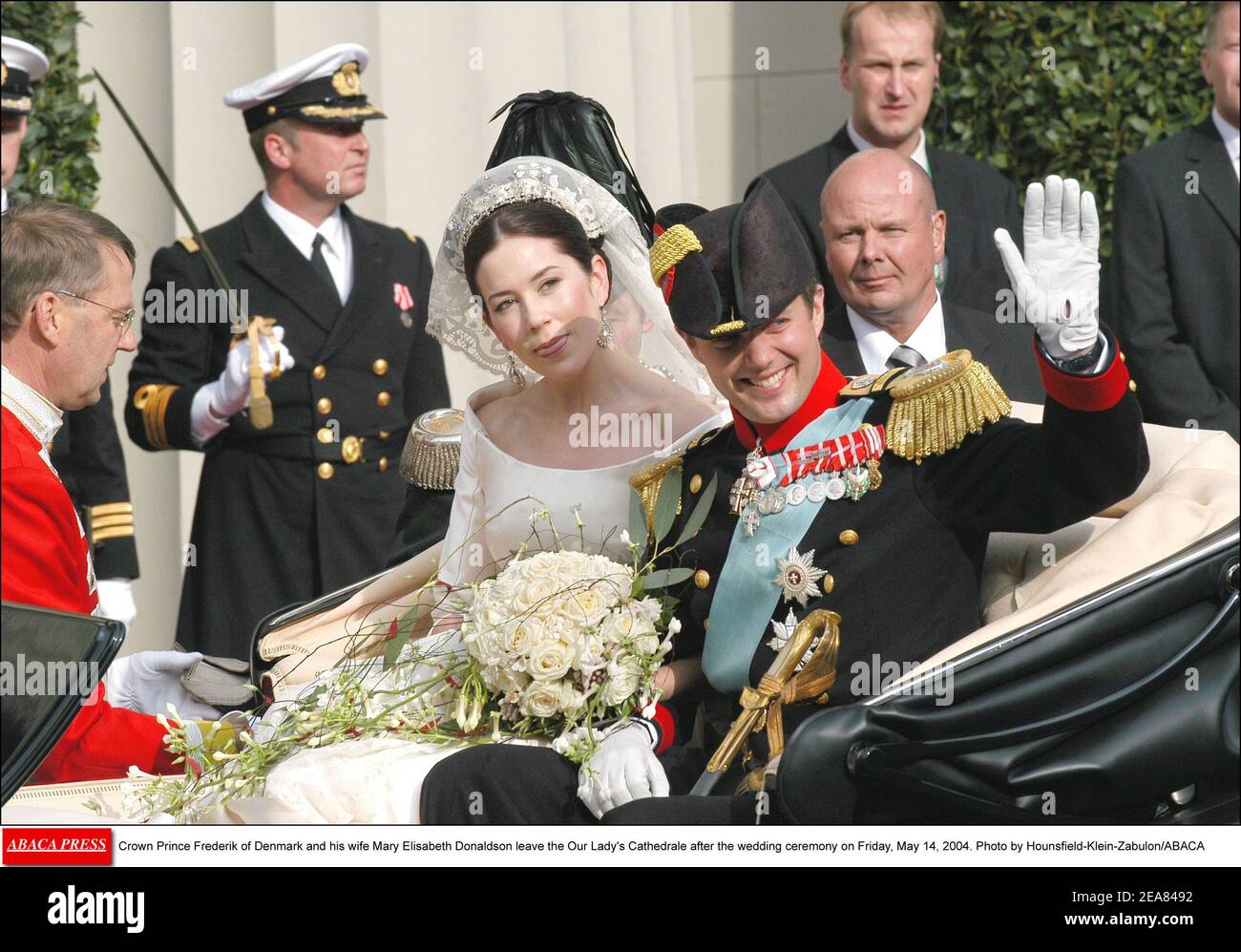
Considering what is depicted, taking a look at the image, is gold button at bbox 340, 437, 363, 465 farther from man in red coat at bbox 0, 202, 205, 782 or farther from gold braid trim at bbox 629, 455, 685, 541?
gold braid trim at bbox 629, 455, 685, 541

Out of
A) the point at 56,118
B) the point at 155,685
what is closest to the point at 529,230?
the point at 155,685

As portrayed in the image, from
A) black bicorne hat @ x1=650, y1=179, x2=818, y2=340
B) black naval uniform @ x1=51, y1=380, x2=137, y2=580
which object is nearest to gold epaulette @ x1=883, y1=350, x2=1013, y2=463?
black bicorne hat @ x1=650, y1=179, x2=818, y2=340

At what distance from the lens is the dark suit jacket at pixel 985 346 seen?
3457 mm

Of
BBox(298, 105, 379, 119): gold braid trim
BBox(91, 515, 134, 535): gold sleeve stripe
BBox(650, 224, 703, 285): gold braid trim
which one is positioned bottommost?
BBox(91, 515, 134, 535): gold sleeve stripe

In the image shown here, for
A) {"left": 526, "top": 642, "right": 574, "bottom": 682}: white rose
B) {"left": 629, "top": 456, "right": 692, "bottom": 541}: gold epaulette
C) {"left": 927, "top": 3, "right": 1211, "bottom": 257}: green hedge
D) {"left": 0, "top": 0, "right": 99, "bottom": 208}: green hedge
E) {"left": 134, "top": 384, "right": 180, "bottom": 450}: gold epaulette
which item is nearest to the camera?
{"left": 526, "top": 642, "right": 574, "bottom": 682}: white rose

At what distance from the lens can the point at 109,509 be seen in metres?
4.74

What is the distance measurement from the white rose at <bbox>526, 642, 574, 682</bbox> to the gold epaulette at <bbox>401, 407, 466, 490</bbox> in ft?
3.16

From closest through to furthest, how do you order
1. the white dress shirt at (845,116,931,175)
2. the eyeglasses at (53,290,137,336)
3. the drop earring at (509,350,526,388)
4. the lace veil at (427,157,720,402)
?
1. the eyeglasses at (53,290,137,336)
2. the lace veil at (427,157,720,402)
3. the drop earring at (509,350,526,388)
4. the white dress shirt at (845,116,931,175)

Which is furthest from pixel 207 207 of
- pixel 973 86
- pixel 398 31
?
pixel 973 86

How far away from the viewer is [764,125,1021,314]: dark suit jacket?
13.5ft

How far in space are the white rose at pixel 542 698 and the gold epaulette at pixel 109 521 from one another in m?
2.34

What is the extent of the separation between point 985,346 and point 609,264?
81 cm

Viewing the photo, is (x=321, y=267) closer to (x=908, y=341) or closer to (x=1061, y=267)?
(x=908, y=341)

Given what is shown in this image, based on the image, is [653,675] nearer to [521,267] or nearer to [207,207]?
[521,267]
